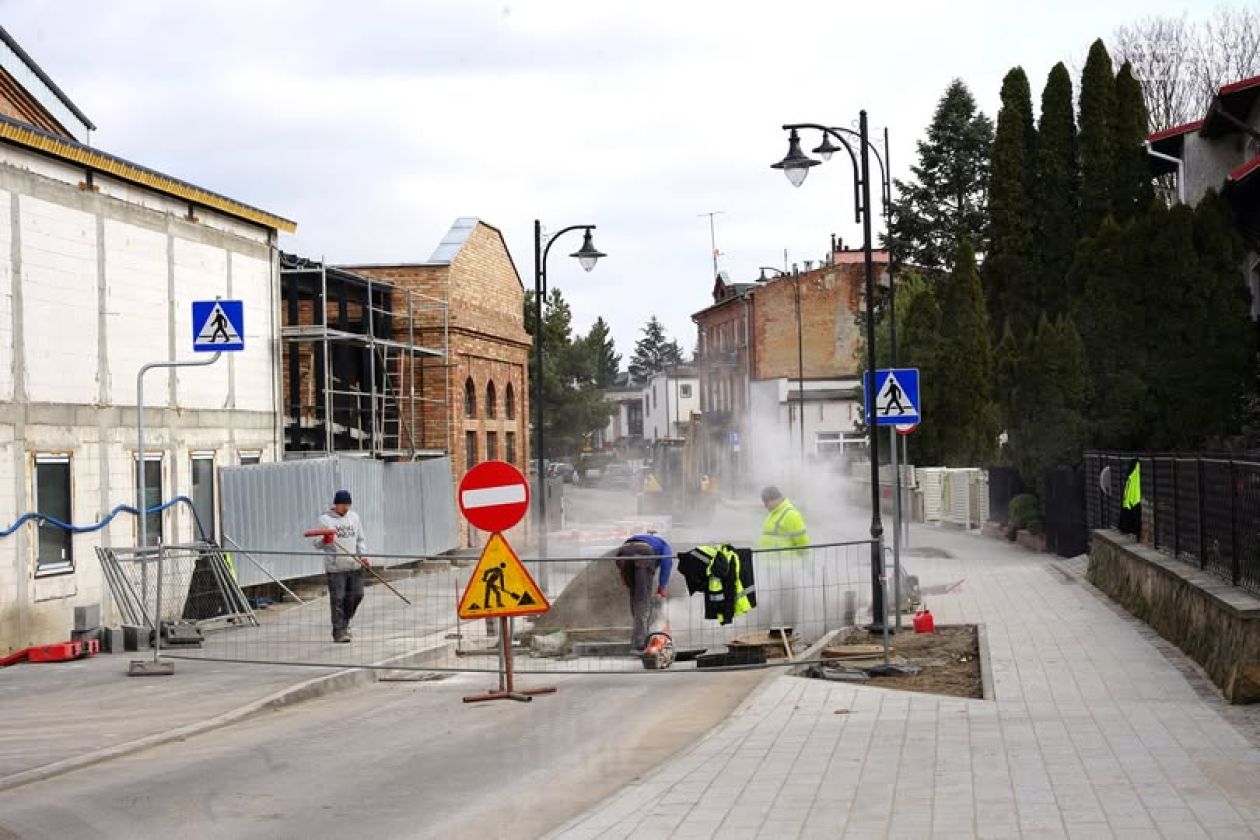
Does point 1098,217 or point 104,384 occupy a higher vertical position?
point 1098,217

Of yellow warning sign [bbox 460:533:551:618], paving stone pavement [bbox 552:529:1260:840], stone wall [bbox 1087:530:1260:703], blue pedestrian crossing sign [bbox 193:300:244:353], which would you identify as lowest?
paving stone pavement [bbox 552:529:1260:840]

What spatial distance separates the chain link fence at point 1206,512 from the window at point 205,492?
41.8ft

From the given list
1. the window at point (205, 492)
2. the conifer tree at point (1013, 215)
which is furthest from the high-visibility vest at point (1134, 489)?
the conifer tree at point (1013, 215)

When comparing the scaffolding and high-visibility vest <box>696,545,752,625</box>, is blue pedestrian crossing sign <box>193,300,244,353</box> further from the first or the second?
the scaffolding

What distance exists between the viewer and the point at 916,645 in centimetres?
1627

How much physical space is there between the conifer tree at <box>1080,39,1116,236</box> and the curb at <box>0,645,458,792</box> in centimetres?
2527

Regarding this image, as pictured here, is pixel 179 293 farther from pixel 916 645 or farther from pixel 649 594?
pixel 916 645

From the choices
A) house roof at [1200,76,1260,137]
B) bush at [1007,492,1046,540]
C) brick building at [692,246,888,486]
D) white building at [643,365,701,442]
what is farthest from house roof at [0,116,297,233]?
white building at [643,365,701,442]

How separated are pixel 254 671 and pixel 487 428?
2177 cm

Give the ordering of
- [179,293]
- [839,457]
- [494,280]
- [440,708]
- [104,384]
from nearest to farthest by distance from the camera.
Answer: [440,708] < [104,384] < [179,293] < [494,280] < [839,457]

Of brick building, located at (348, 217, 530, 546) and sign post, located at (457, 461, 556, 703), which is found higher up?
brick building, located at (348, 217, 530, 546)

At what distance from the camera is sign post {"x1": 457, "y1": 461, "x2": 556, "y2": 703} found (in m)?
13.3

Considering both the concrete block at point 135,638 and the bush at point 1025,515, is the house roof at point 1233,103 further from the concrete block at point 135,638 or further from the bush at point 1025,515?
the concrete block at point 135,638

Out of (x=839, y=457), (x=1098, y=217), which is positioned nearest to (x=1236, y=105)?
(x=1098, y=217)
